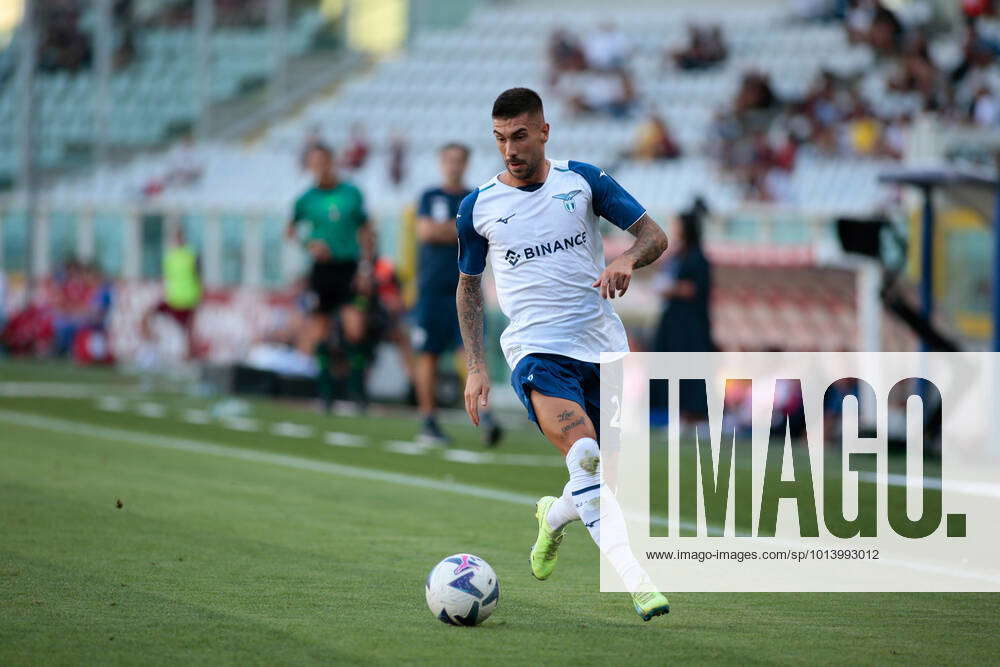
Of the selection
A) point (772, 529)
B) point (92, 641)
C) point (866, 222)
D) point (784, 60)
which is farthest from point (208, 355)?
point (92, 641)

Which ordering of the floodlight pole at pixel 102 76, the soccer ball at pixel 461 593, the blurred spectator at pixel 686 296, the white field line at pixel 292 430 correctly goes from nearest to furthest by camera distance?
the soccer ball at pixel 461 593 → the white field line at pixel 292 430 → the blurred spectator at pixel 686 296 → the floodlight pole at pixel 102 76

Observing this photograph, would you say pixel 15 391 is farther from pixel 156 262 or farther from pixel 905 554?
pixel 905 554

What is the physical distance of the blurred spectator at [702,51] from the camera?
28.3m

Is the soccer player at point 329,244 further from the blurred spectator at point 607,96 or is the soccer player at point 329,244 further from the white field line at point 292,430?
the blurred spectator at point 607,96

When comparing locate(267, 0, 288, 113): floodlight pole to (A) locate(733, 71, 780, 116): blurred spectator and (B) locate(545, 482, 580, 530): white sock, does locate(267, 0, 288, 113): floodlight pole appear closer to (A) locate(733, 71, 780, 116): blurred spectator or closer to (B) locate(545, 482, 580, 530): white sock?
(A) locate(733, 71, 780, 116): blurred spectator

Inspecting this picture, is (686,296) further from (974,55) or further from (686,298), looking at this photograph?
(974,55)

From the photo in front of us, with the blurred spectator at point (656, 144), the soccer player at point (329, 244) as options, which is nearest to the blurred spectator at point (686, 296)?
the soccer player at point (329, 244)

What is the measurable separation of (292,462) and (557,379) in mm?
5723

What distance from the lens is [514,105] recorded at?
250 inches

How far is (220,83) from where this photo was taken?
3512 centimetres

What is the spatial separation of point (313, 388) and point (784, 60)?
38.8ft

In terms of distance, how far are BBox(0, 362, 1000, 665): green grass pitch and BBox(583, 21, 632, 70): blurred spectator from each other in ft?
60.3

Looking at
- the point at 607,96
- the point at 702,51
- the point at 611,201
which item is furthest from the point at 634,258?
the point at 702,51

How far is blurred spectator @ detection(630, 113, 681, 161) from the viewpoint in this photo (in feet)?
81.9
